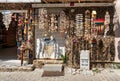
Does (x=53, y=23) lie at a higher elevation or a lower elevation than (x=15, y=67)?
higher

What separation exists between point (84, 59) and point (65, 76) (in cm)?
173

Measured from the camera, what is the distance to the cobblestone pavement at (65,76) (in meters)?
12.2

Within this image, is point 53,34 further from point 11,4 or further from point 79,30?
point 11,4

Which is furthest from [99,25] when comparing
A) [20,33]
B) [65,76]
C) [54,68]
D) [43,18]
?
[20,33]

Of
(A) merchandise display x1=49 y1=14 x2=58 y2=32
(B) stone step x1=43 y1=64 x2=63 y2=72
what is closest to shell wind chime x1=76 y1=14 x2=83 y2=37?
(A) merchandise display x1=49 y1=14 x2=58 y2=32

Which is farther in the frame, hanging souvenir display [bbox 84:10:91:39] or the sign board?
hanging souvenir display [bbox 84:10:91:39]

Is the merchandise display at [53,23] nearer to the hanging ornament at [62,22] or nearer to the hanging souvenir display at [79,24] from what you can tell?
the hanging ornament at [62,22]

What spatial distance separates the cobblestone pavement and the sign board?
0.82m

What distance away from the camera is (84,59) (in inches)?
557

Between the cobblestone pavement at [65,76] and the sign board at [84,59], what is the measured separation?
0.82 metres

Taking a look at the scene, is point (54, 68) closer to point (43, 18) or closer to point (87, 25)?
point (43, 18)

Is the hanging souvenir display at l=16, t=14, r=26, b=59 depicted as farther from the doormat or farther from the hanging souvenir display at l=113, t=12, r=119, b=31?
Answer: the hanging souvenir display at l=113, t=12, r=119, b=31

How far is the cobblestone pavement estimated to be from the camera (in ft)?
40.1

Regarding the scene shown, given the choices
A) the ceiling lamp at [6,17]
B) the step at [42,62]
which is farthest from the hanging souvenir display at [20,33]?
the step at [42,62]
